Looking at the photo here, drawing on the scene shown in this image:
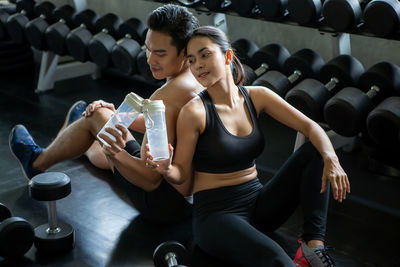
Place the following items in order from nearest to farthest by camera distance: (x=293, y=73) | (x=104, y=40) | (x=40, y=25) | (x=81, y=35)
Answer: (x=293, y=73), (x=104, y=40), (x=81, y=35), (x=40, y=25)

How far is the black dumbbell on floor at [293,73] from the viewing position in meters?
2.57

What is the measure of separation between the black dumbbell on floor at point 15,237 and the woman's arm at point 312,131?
88 cm

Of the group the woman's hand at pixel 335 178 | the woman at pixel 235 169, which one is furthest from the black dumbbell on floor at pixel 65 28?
the woman's hand at pixel 335 178

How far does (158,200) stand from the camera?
6.17 feet

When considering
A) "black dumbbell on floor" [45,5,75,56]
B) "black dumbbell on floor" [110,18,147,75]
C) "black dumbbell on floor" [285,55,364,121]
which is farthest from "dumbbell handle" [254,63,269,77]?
"black dumbbell on floor" [45,5,75,56]

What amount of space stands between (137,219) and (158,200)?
27 cm

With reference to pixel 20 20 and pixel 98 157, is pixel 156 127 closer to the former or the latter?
pixel 98 157

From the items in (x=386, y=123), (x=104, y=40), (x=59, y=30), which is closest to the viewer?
(x=386, y=123)

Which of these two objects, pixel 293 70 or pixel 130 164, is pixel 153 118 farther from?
pixel 293 70

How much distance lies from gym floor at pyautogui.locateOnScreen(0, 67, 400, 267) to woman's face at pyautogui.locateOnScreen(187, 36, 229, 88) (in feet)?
2.04

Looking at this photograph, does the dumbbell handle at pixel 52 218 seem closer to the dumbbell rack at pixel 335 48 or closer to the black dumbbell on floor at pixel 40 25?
the dumbbell rack at pixel 335 48

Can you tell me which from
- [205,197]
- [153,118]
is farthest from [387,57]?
[153,118]

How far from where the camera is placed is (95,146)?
2.55m

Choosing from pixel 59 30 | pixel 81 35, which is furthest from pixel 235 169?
pixel 59 30
